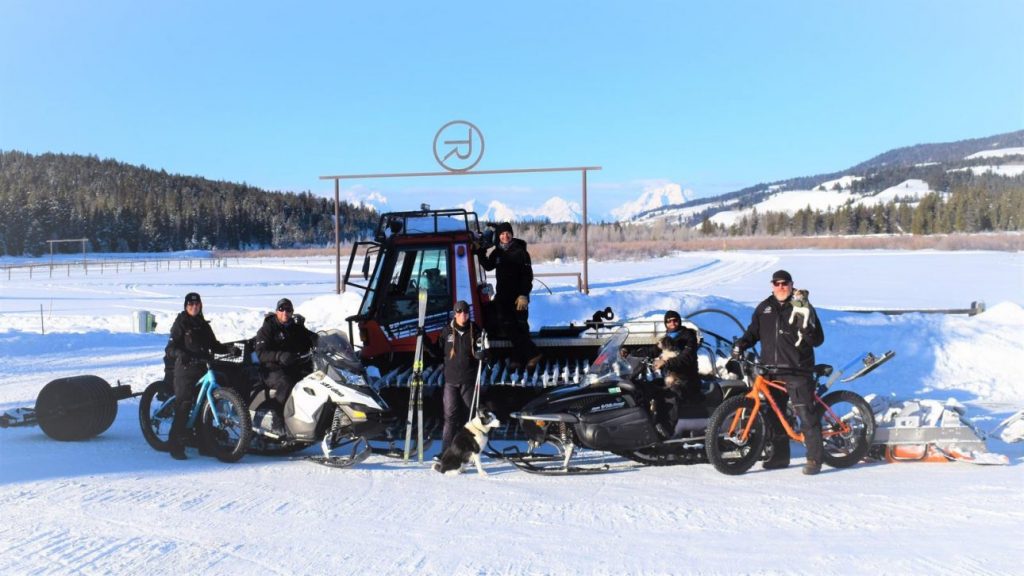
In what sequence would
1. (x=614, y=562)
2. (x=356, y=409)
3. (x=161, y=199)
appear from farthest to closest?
(x=161, y=199) < (x=356, y=409) < (x=614, y=562)

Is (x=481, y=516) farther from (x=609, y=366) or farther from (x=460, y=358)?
(x=609, y=366)

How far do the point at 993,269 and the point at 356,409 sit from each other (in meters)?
37.8

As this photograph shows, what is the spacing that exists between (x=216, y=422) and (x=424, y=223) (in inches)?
121

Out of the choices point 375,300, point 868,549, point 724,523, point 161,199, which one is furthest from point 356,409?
point 161,199

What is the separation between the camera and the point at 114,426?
8.85 metres

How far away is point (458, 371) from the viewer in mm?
7219

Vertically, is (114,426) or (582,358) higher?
(582,358)

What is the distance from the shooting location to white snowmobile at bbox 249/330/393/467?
23.3ft

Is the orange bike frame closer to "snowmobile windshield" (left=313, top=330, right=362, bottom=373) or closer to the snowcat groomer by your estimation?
the snowcat groomer

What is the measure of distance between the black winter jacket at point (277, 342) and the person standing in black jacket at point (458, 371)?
53.8 inches

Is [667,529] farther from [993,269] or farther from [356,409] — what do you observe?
[993,269]

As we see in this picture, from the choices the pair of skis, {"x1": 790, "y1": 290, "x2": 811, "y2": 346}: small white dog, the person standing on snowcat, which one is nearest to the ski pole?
the pair of skis

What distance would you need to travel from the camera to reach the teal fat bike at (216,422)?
7.32 meters

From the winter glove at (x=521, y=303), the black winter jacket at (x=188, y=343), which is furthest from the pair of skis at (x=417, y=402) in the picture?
the black winter jacket at (x=188, y=343)
